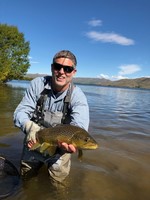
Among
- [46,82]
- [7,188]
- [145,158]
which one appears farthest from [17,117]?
[145,158]

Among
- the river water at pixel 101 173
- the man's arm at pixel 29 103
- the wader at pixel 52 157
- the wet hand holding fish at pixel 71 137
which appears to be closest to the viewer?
the wet hand holding fish at pixel 71 137

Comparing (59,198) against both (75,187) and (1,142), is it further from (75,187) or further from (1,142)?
(1,142)

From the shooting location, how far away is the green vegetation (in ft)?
148

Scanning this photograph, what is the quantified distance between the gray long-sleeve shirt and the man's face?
0.83ft

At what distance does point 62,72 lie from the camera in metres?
5.13

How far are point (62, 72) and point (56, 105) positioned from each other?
0.72m

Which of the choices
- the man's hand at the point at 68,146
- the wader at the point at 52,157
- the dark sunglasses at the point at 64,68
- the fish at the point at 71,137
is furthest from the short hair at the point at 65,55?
the man's hand at the point at 68,146

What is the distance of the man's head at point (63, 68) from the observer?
514cm

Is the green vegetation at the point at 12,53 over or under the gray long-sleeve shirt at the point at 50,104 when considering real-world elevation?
over

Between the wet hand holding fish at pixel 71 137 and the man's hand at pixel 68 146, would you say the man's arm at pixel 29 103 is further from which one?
the man's hand at pixel 68 146

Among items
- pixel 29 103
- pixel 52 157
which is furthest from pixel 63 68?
pixel 52 157

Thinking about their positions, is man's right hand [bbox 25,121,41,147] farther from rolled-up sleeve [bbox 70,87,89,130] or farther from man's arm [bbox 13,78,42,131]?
rolled-up sleeve [bbox 70,87,89,130]

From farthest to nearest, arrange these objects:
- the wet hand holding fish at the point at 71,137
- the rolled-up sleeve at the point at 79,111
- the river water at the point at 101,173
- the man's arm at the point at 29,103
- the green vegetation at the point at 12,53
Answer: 1. the green vegetation at the point at 12,53
2. the river water at the point at 101,173
3. the man's arm at the point at 29,103
4. the rolled-up sleeve at the point at 79,111
5. the wet hand holding fish at the point at 71,137

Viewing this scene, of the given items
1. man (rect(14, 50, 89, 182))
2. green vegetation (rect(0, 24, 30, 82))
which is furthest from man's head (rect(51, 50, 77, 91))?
green vegetation (rect(0, 24, 30, 82))
